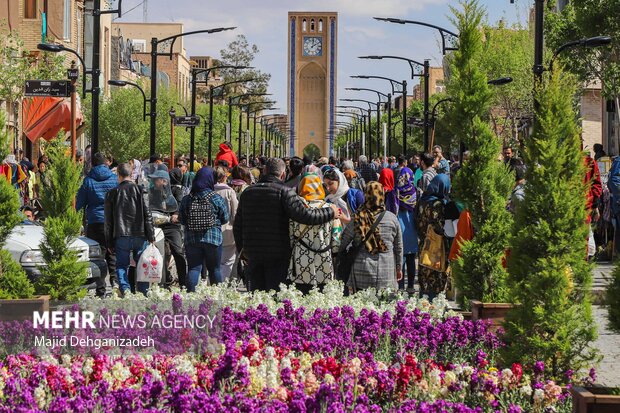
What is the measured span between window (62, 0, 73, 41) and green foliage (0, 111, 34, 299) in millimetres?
43951

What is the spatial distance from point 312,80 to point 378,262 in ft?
537

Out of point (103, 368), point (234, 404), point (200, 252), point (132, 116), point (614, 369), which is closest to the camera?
point (234, 404)

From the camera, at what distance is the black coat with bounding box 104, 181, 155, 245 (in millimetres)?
13914

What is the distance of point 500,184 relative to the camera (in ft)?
33.5

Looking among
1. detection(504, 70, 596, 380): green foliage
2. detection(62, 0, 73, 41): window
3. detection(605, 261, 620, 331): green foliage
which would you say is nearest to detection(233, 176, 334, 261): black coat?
detection(504, 70, 596, 380): green foliage

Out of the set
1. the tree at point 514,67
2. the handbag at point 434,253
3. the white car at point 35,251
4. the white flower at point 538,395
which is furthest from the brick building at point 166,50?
the white flower at point 538,395

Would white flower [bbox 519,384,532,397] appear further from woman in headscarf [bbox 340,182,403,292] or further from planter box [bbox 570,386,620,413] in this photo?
woman in headscarf [bbox 340,182,403,292]

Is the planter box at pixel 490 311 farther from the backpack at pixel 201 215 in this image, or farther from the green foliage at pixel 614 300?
the backpack at pixel 201 215

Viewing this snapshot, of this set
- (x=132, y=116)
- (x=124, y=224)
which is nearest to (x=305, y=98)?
(x=132, y=116)

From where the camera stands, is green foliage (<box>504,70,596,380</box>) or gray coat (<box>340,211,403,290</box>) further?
gray coat (<box>340,211,403,290</box>)

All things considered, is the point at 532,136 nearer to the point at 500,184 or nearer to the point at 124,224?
the point at 500,184

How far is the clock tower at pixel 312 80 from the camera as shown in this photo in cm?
17100

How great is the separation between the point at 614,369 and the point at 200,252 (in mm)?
5295

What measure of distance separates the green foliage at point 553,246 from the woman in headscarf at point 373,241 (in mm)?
3986
